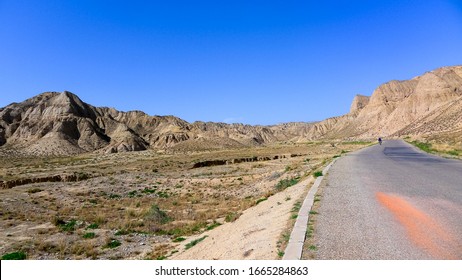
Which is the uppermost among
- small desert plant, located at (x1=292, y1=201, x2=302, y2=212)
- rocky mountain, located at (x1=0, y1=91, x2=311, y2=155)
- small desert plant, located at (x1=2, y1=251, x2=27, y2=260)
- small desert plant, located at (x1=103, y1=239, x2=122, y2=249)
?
rocky mountain, located at (x1=0, y1=91, x2=311, y2=155)

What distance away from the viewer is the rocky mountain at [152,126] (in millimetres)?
119938

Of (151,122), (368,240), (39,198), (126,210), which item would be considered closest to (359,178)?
(368,240)

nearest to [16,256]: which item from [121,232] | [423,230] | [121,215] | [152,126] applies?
[121,232]

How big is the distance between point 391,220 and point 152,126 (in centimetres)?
17548

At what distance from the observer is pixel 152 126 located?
178 m

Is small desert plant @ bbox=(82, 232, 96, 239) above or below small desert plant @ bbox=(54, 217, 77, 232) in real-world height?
below

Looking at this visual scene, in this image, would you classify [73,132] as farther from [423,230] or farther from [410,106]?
[423,230]

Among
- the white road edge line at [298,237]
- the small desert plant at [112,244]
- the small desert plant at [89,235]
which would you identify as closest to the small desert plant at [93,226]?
the small desert plant at [89,235]

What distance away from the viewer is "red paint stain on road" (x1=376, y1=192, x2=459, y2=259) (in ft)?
20.9

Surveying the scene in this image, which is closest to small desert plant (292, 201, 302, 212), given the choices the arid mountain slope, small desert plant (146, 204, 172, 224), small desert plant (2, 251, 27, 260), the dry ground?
the dry ground

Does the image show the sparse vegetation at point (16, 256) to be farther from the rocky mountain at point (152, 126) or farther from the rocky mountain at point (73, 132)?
the rocky mountain at point (73, 132)

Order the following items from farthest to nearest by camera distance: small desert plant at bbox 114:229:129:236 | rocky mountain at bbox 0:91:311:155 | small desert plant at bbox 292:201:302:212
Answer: rocky mountain at bbox 0:91:311:155 → small desert plant at bbox 114:229:129:236 → small desert plant at bbox 292:201:302:212

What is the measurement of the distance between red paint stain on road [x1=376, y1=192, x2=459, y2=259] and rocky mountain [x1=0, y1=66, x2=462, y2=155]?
338ft

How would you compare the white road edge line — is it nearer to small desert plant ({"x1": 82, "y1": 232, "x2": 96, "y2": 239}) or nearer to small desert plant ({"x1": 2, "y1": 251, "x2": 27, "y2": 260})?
small desert plant ({"x1": 2, "y1": 251, "x2": 27, "y2": 260})
